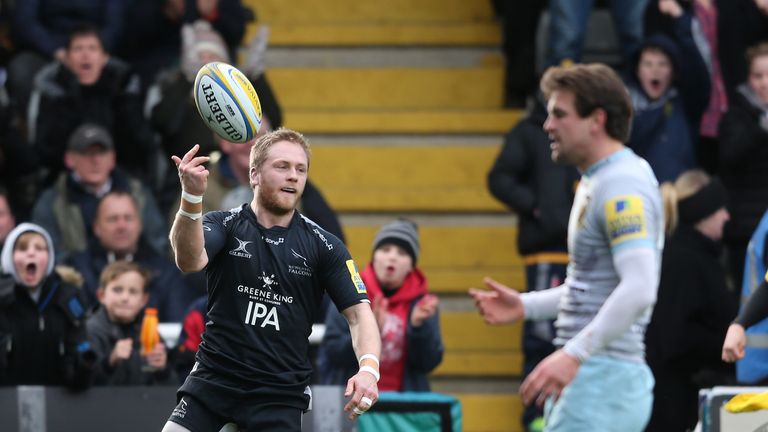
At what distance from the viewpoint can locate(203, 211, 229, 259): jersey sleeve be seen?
6.02 m

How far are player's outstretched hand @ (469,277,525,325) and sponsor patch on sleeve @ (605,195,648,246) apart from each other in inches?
29.8

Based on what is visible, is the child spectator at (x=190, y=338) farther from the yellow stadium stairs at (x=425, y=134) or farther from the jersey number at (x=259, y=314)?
the jersey number at (x=259, y=314)

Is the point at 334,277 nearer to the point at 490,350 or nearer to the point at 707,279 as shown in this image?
the point at 707,279

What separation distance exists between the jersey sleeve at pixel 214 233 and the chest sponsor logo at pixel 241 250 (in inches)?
2.1

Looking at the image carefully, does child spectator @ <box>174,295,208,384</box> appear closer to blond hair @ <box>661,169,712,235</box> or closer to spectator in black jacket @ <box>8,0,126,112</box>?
blond hair @ <box>661,169,712,235</box>

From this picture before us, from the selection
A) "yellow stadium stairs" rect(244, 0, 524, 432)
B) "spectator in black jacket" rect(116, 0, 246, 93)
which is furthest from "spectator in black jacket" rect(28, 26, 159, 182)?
"yellow stadium stairs" rect(244, 0, 524, 432)

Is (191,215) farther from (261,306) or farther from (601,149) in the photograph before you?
(601,149)

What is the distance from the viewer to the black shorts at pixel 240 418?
6.03 meters

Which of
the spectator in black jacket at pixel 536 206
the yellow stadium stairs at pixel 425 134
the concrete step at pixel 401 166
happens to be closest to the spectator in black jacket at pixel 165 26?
the yellow stadium stairs at pixel 425 134

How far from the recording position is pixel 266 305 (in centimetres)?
611

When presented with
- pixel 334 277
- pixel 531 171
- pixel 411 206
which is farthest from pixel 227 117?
pixel 411 206

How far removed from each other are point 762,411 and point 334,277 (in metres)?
Result: 1.99

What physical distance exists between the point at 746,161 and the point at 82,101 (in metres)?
4.57

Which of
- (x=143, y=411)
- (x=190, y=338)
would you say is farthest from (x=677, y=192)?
(x=143, y=411)
